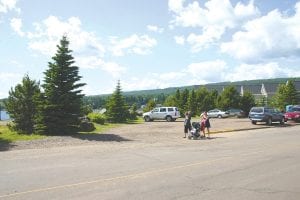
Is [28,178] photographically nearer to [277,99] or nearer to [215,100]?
[215,100]

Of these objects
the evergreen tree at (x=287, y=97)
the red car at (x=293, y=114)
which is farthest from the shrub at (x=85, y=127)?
the evergreen tree at (x=287, y=97)

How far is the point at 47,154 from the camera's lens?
57.3 feet

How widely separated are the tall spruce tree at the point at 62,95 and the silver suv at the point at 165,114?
23.5m

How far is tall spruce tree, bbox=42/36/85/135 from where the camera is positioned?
2777cm

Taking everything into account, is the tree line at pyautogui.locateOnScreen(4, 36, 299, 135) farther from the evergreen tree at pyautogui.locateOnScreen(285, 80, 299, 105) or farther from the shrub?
the evergreen tree at pyautogui.locateOnScreen(285, 80, 299, 105)

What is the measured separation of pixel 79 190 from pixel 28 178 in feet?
7.37

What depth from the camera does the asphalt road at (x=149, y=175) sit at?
983 centimetres

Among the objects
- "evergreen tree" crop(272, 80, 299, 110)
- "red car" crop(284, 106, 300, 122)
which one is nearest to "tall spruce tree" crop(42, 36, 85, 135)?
"red car" crop(284, 106, 300, 122)

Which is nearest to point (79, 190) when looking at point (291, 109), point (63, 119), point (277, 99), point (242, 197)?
point (242, 197)

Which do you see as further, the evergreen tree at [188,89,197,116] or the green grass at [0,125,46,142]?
the evergreen tree at [188,89,197,116]

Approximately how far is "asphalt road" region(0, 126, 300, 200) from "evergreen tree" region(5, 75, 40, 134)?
1114 centimetres

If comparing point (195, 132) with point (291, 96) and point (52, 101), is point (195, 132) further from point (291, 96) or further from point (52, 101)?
point (291, 96)

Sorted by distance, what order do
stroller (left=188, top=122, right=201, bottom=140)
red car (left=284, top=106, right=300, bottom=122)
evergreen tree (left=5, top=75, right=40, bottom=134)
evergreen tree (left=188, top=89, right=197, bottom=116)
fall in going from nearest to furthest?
stroller (left=188, top=122, right=201, bottom=140)
evergreen tree (left=5, top=75, right=40, bottom=134)
red car (left=284, top=106, right=300, bottom=122)
evergreen tree (left=188, top=89, right=197, bottom=116)

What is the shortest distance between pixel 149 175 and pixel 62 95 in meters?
17.1
